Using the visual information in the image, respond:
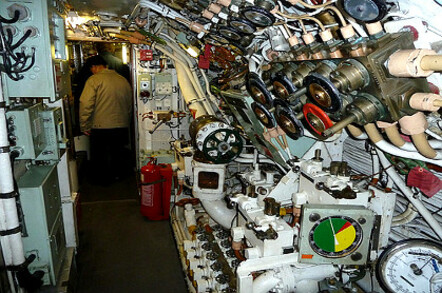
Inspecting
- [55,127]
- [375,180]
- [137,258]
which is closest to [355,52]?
[375,180]

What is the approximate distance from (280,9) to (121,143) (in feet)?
16.9

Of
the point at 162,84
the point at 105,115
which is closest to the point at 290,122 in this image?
the point at 162,84

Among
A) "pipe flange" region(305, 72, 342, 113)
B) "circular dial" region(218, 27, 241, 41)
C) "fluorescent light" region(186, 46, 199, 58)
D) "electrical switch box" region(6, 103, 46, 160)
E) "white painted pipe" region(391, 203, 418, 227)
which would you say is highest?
"fluorescent light" region(186, 46, 199, 58)

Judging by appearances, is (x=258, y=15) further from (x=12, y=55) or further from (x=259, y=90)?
(x=12, y=55)

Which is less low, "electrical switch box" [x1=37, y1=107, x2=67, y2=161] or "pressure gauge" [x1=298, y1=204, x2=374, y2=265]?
"electrical switch box" [x1=37, y1=107, x2=67, y2=161]

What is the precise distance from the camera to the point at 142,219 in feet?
15.4

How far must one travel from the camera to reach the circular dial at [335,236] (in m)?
1.75

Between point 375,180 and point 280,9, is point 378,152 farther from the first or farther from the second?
point 280,9

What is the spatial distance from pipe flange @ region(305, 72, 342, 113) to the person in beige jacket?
486 cm

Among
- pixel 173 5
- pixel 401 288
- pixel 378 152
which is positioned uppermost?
pixel 173 5

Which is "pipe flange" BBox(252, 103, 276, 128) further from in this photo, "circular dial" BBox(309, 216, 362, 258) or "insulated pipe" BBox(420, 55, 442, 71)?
"insulated pipe" BBox(420, 55, 442, 71)

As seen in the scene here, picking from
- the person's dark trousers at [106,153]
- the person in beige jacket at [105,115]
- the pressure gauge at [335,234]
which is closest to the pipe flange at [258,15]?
the pressure gauge at [335,234]

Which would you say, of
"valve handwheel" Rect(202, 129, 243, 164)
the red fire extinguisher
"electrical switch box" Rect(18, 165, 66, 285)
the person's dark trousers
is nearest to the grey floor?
the red fire extinguisher

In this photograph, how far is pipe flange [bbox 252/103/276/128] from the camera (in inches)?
90.5
